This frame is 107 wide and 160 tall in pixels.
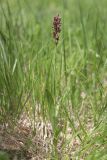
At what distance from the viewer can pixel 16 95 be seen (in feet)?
9.25

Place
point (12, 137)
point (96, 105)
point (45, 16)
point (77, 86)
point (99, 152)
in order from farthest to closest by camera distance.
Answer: point (45, 16)
point (77, 86)
point (96, 105)
point (12, 137)
point (99, 152)

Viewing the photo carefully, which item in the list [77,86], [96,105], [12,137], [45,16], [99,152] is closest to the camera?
[99,152]

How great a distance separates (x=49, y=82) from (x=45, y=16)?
2659mm

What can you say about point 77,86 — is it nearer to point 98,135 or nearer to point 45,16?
point 98,135

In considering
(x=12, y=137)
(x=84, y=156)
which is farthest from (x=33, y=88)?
(x=84, y=156)

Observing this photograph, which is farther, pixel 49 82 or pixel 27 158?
pixel 49 82

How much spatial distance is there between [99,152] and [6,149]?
1.53ft

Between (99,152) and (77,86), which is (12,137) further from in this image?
(77,86)

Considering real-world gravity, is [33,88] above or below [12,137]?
above

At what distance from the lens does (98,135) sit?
8.59 feet

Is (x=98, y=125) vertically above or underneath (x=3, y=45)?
underneath

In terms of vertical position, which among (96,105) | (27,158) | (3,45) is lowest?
(27,158)

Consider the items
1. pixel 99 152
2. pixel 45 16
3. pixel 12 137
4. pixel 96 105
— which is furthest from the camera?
pixel 45 16

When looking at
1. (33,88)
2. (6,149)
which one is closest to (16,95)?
(33,88)
